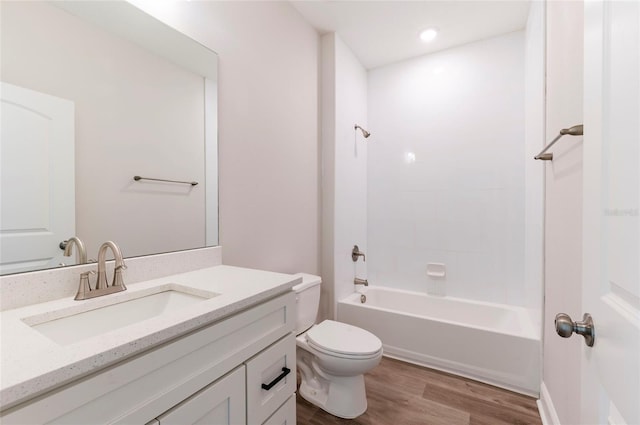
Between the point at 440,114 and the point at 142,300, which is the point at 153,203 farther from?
the point at 440,114

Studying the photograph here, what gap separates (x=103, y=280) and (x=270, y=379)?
68cm

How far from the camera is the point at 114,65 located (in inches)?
43.4

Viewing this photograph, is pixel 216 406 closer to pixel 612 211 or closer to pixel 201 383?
pixel 201 383

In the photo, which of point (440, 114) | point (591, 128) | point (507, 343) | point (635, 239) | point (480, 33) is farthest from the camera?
point (440, 114)

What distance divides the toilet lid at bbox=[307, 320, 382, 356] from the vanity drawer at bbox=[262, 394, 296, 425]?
1.46ft

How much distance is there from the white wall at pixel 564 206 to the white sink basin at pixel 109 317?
141cm

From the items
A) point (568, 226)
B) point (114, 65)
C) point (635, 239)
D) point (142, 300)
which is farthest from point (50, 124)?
point (568, 226)

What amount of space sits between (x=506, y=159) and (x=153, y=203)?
2.59m

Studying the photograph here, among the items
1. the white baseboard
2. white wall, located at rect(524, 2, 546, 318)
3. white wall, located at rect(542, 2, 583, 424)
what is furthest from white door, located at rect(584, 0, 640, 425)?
white wall, located at rect(524, 2, 546, 318)

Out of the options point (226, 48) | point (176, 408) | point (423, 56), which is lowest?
point (176, 408)

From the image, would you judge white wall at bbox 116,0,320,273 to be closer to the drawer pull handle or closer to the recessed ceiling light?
the drawer pull handle

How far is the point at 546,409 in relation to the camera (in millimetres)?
1584

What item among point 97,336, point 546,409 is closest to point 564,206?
point 546,409

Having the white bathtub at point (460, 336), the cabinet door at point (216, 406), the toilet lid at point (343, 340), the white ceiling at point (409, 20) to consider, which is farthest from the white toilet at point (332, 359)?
the white ceiling at point (409, 20)
